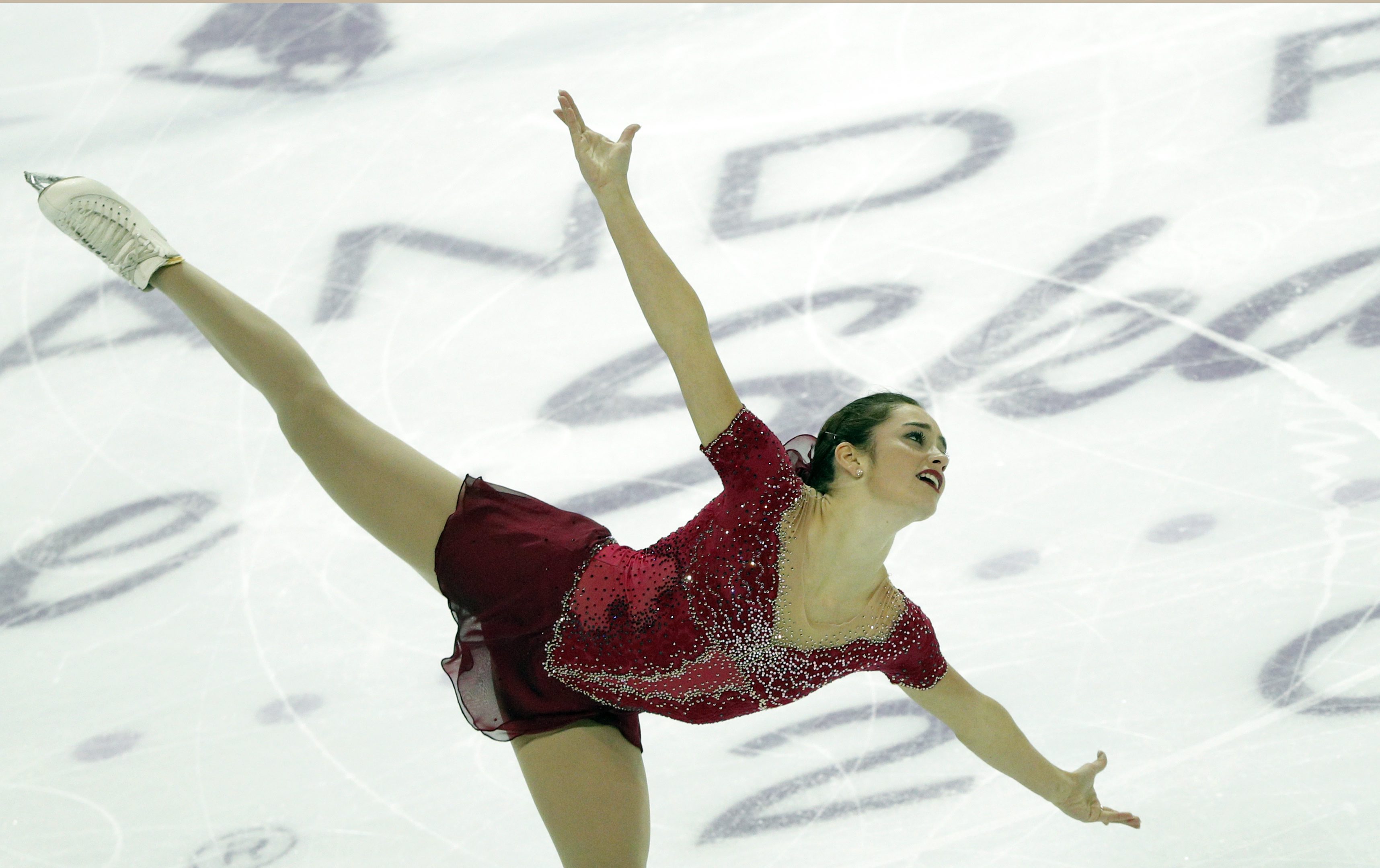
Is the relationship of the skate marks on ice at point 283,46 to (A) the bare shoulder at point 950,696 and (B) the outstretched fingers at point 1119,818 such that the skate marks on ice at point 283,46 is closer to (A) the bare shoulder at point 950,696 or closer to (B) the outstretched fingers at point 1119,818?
(A) the bare shoulder at point 950,696

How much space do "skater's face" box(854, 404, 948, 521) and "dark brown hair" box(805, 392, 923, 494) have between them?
12 millimetres

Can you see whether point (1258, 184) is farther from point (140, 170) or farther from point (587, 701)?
point (140, 170)

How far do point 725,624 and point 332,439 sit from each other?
87 cm

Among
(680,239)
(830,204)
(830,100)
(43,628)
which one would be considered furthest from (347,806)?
(830,100)

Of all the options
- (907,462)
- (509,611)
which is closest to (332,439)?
(509,611)

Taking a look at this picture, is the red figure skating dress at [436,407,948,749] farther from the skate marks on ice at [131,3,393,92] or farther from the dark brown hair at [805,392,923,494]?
the skate marks on ice at [131,3,393,92]

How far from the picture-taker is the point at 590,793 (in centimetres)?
244

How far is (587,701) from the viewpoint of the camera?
2.53 m

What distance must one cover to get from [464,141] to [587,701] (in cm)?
297

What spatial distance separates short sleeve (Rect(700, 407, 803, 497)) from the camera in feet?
7.25

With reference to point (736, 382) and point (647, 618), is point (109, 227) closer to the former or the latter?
point (647, 618)

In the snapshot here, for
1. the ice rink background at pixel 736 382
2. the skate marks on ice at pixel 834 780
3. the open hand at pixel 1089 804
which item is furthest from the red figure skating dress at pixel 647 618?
the ice rink background at pixel 736 382

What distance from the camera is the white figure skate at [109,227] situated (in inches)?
111

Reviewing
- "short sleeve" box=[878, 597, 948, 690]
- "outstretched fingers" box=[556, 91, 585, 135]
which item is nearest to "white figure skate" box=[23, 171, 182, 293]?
"outstretched fingers" box=[556, 91, 585, 135]
